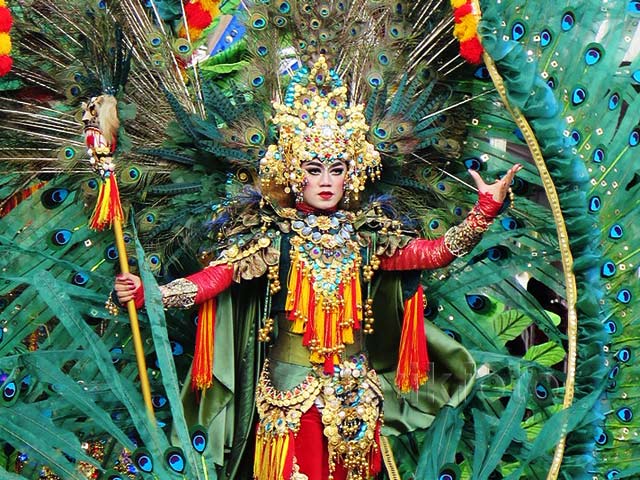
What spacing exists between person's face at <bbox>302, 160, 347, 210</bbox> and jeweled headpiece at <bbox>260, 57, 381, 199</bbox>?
0.09ft

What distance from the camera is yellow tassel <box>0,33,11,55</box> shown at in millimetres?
5398

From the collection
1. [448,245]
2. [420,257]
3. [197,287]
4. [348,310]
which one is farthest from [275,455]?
[448,245]

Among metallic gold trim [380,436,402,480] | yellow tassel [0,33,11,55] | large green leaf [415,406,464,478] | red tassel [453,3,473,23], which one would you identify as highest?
red tassel [453,3,473,23]

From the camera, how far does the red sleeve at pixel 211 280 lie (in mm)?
5379

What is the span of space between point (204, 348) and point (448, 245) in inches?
47.6

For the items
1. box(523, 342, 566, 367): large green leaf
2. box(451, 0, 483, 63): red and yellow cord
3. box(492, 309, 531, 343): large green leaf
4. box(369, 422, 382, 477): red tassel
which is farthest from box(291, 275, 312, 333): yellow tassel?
box(523, 342, 566, 367): large green leaf

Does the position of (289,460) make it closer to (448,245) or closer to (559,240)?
(448,245)

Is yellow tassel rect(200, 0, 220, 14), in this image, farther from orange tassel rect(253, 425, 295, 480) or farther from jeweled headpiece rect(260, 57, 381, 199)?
orange tassel rect(253, 425, 295, 480)

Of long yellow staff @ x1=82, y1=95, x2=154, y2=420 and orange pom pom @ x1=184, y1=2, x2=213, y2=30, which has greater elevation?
orange pom pom @ x1=184, y1=2, x2=213, y2=30

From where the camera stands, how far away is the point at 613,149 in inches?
224

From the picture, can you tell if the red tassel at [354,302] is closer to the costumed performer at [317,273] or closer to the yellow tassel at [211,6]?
the costumed performer at [317,273]

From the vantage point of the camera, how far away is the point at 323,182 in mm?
5379

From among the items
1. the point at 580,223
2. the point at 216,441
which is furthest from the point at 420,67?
the point at 216,441

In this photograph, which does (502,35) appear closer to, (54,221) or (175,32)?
(175,32)
